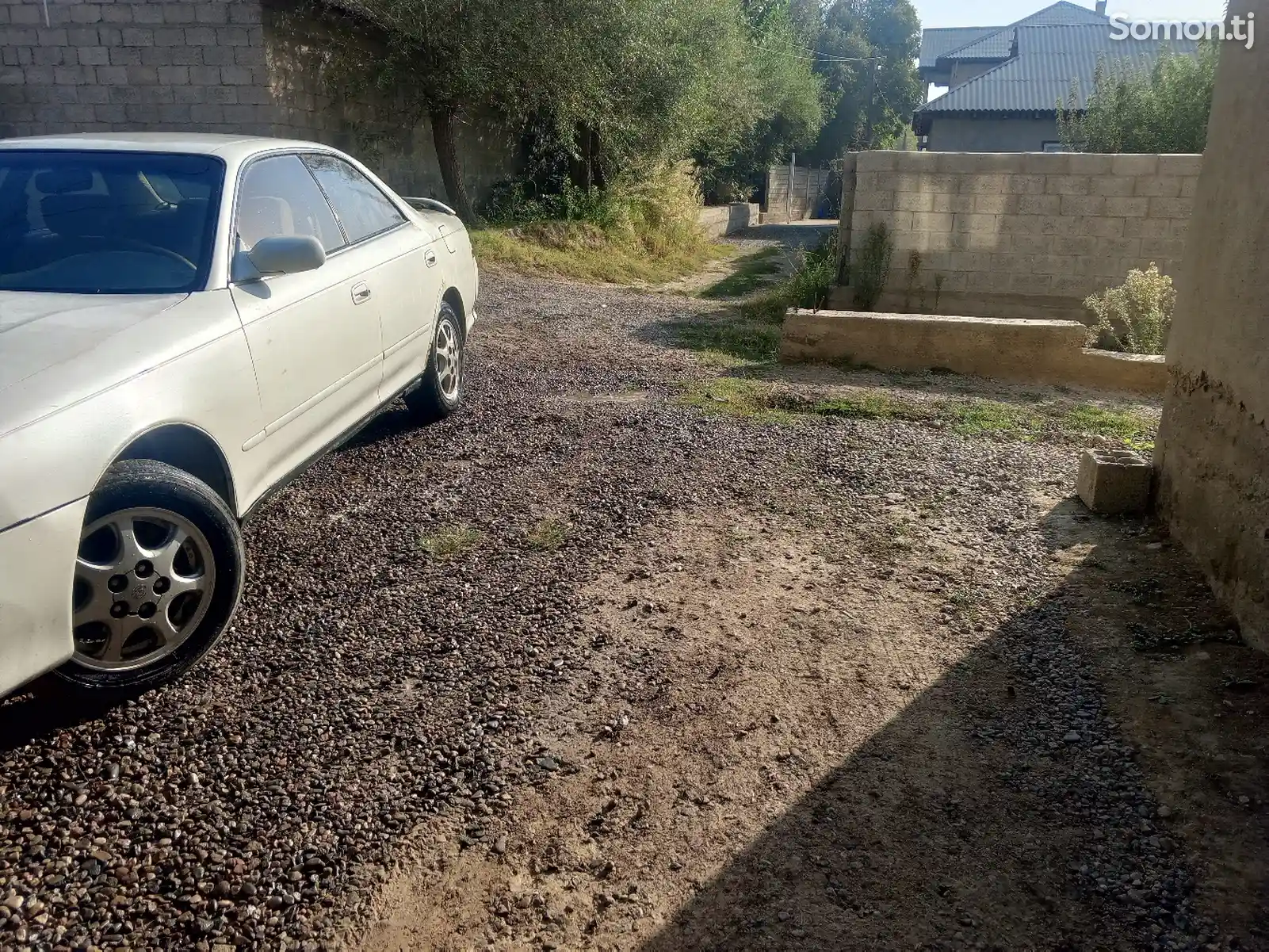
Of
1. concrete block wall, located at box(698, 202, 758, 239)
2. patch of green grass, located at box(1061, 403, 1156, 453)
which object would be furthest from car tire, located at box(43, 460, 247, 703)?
concrete block wall, located at box(698, 202, 758, 239)

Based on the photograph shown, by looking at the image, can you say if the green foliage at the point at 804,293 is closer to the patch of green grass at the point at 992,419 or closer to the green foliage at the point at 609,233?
the patch of green grass at the point at 992,419

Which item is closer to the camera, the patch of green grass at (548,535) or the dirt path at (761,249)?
the patch of green grass at (548,535)

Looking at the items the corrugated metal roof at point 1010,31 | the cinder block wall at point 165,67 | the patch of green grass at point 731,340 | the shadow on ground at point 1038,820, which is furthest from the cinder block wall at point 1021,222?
the corrugated metal roof at point 1010,31

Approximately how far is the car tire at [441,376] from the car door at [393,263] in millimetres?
173

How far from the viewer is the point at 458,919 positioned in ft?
7.47

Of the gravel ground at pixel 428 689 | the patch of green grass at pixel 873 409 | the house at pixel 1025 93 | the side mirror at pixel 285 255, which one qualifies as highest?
the house at pixel 1025 93

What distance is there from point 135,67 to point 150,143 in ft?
34.5

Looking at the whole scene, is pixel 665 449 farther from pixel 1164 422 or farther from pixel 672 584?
pixel 1164 422

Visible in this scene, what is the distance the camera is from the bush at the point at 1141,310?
8.14 m

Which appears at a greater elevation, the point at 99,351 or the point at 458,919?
the point at 99,351

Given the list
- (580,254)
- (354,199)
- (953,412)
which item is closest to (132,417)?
(354,199)

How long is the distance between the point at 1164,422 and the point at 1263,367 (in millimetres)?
1020

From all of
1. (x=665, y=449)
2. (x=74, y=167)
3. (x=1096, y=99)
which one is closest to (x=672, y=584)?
(x=665, y=449)

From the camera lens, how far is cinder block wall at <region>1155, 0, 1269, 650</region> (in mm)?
3594
